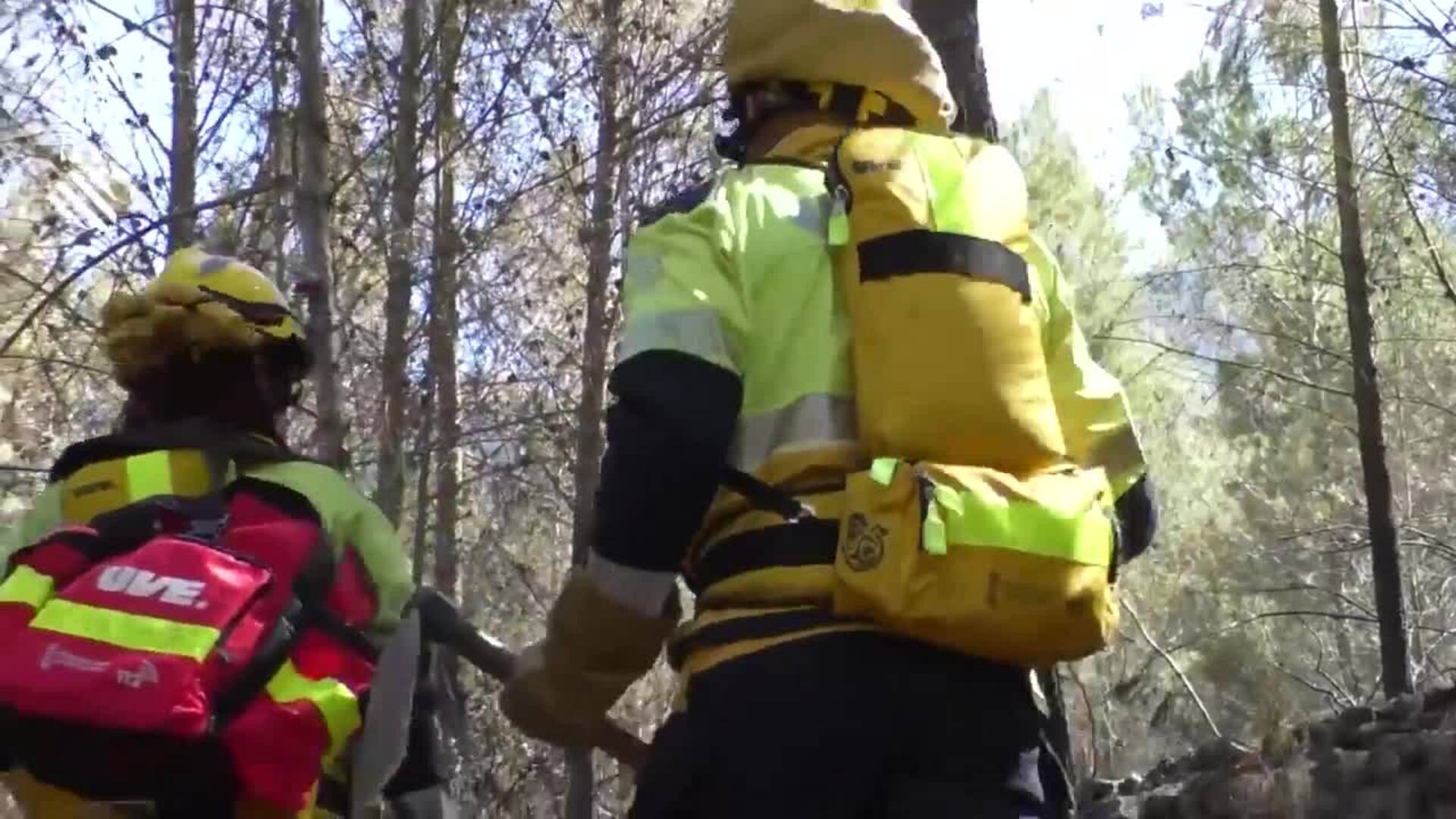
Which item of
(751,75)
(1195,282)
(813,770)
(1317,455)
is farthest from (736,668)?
(1317,455)

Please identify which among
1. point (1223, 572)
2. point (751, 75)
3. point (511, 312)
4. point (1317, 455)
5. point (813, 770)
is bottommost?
point (1223, 572)

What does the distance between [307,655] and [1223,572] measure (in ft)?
76.8

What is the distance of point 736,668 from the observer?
225 cm

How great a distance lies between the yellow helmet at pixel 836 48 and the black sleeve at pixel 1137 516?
0.65 m

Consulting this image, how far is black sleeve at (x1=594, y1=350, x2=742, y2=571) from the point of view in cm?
222

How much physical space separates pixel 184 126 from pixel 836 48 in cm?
738

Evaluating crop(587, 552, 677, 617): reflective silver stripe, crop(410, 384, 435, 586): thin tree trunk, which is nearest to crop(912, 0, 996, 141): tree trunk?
crop(587, 552, 677, 617): reflective silver stripe

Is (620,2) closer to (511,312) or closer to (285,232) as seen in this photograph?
(511,312)

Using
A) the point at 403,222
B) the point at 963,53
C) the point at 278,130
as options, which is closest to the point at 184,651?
the point at 963,53

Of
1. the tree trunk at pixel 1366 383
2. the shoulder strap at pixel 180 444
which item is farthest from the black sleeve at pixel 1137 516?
the tree trunk at pixel 1366 383

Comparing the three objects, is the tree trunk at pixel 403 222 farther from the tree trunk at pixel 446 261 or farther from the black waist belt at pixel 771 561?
the black waist belt at pixel 771 561

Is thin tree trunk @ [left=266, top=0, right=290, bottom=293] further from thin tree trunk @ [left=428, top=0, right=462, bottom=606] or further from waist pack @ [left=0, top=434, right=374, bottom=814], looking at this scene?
waist pack @ [left=0, top=434, right=374, bottom=814]

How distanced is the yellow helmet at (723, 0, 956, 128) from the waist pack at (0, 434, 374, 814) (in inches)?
42.8

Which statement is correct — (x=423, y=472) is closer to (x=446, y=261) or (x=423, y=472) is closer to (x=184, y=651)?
(x=446, y=261)
